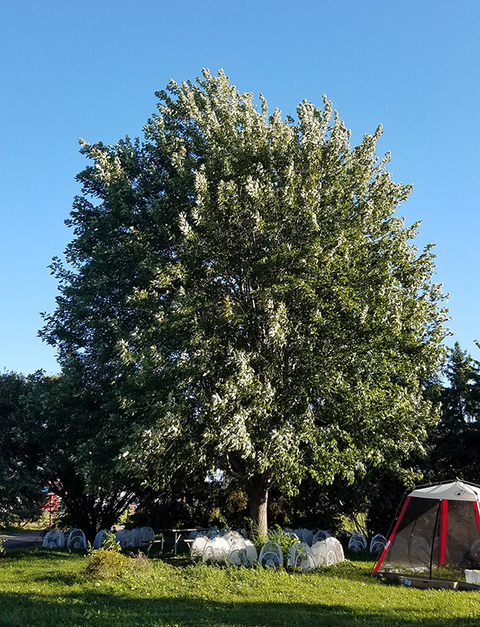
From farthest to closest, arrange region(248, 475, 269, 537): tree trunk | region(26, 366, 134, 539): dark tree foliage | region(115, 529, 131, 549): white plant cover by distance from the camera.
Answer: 1. region(115, 529, 131, 549): white plant cover
2. region(248, 475, 269, 537): tree trunk
3. region(26, 366, 134, 539): dark tree foliage

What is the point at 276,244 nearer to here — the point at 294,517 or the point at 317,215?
the point at 317,215

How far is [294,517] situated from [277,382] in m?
12.7

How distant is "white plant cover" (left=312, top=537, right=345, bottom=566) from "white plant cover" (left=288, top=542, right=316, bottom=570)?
56 cm

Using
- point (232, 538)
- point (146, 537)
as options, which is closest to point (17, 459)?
point (146, 537)

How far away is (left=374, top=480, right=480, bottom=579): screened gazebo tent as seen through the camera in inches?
512

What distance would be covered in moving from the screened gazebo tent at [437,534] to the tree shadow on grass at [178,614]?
4115mm

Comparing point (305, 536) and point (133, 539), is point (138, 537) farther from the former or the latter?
point (305, 536)

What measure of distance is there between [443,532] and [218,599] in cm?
673

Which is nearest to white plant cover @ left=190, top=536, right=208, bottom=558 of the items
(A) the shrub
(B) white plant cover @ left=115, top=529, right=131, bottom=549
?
(A) the shrub

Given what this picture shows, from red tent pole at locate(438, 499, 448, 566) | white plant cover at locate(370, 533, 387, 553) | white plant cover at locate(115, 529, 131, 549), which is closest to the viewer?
red tent pole at locate(438, 499, 448, 566)

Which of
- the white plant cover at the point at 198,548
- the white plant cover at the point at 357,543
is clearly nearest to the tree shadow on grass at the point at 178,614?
the white plant cover at the point at 198,548

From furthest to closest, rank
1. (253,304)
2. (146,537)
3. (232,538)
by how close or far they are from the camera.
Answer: (146,537), (253,304), (232,538)

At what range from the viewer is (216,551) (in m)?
14.5

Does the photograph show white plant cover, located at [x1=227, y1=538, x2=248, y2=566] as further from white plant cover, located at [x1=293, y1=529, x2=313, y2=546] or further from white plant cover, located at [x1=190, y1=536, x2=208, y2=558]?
white plant cover, located at [x1=293, y1=529, x2=313, y2=546]
